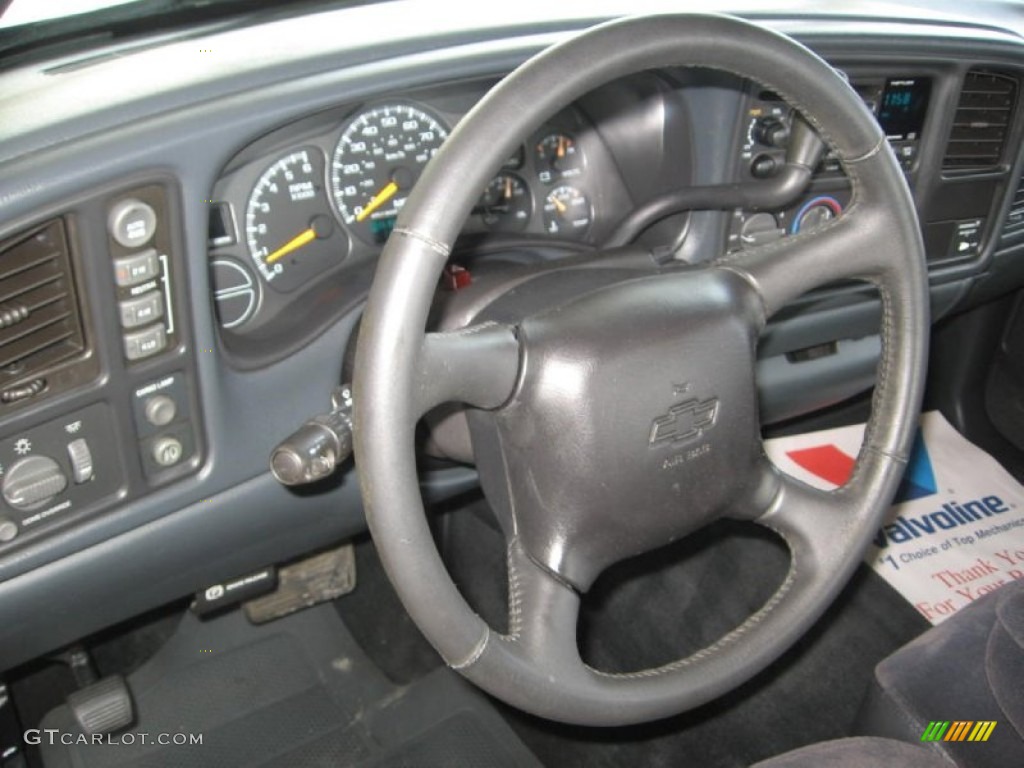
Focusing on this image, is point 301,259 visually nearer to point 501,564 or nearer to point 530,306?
point 530,306

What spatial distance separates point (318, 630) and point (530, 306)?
1012mm

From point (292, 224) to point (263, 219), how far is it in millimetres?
38

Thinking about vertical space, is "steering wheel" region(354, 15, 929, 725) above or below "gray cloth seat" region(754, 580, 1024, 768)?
above

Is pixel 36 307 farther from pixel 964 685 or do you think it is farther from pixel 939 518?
pixel 939 518

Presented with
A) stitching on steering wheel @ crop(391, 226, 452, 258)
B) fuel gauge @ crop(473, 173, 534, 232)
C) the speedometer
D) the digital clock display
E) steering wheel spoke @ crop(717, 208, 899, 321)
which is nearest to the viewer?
stitching on steering wheel @ crop(391, 226, 452, 258)

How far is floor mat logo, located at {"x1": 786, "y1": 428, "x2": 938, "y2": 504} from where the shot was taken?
2.05 m

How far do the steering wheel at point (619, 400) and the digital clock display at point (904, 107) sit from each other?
56cm

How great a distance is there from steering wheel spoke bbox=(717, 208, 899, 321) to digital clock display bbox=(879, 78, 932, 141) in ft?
Result: 1.88

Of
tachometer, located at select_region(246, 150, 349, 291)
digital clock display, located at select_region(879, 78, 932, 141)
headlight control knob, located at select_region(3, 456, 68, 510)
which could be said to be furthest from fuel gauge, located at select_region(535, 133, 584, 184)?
headlight control knob, located at select_region(3, 456, 68, 510)

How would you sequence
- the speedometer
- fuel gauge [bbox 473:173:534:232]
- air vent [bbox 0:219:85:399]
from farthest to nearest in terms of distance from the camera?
fuel gauge [bbox 473:173:534:232] → the speedometer → air vent [bbox 0:219:85:399]

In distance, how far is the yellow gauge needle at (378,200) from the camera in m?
1.23

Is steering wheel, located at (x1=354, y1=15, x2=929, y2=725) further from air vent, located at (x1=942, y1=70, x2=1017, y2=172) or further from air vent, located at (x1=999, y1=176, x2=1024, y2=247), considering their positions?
air vent, located at (x1=999, y1=176, x2=1024, y2=247)

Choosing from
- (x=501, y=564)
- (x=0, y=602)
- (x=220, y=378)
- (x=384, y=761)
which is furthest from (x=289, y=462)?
(x=501, y=564)

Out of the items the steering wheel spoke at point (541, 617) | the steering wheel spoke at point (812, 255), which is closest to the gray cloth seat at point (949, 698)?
the steering wheel spoke at point (541, 617)
